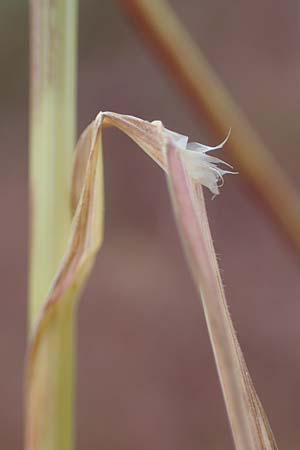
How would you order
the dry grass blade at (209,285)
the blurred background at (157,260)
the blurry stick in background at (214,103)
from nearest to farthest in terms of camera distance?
the dry grass blade at (209,285), the blurry stick in background at (214,103), the blurred background at (157,260)

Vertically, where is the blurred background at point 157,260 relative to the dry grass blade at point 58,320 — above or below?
above

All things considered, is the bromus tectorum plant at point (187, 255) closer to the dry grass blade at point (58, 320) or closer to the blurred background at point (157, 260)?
the dry grass blade at point (58, 320)

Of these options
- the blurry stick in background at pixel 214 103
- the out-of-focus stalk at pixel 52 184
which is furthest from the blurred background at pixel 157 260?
the out-of-focus stalk at pixel 52 184

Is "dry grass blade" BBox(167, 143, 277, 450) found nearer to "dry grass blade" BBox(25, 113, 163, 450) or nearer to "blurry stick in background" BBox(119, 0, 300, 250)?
"dry grass blade" BBox(25, 113, 163, 450)

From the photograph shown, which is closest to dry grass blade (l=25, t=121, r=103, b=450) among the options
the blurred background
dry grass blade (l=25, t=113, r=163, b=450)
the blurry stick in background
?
dry grass blade (l=25, t=113, r=163, b=450)

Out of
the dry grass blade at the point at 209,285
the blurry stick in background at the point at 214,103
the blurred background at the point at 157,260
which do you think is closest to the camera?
the dry grass blade at the point at 209,285

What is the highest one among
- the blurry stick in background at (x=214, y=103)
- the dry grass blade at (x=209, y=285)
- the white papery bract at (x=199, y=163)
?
the blurry stick in background at (x=214, y=103)

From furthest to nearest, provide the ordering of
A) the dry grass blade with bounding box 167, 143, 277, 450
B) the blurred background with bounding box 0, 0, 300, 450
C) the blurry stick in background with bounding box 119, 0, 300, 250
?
1. the blurred background with bounding box 0, 0, 300, 450
2. the blurry stick in background with bounding box 119, 0, 300, 250
3. the dry grass blade with bounding box 167, 143, 277, 450
